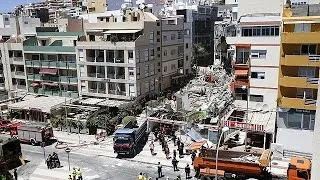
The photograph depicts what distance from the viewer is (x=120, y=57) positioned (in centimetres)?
5378

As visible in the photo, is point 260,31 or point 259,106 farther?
point 259,106

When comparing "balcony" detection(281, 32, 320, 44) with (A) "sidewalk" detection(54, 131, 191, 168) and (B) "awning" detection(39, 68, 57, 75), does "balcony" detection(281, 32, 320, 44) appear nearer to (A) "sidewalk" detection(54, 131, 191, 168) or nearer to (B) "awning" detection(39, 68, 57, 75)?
(A) "sidewalk" detection(54, 131, 191, 168)

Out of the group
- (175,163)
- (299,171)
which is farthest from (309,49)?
(175,163)

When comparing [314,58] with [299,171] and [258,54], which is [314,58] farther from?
[299,171]

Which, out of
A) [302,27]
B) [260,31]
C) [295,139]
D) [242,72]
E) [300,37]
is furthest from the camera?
[242,72]

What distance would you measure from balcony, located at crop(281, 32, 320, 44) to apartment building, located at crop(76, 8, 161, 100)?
901 inches

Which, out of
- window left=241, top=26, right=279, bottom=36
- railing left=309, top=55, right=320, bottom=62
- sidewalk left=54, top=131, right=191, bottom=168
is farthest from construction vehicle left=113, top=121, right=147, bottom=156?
railing left=309, top=55, right=320, bottom=62

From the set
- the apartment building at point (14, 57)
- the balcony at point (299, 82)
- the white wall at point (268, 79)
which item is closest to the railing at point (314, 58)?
the balcony at point (299, 82)

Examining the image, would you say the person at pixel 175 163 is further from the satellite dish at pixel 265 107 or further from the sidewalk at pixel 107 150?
the satellite dish at pixel 265 107

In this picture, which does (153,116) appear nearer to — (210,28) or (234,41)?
(234,41)

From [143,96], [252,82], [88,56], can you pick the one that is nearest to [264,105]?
[252,82]

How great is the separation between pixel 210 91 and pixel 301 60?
2764 cm

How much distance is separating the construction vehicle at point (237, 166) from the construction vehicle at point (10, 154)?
2000 cm

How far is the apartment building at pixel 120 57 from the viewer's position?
175 ft
